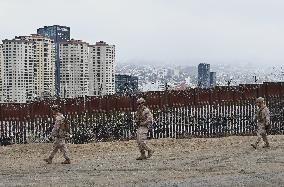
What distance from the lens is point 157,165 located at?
13492 mm

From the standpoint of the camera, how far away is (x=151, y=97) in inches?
899

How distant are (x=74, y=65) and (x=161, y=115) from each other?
98361mm

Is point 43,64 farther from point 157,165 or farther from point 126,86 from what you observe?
point 157,165

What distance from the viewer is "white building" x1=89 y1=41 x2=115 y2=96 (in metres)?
121

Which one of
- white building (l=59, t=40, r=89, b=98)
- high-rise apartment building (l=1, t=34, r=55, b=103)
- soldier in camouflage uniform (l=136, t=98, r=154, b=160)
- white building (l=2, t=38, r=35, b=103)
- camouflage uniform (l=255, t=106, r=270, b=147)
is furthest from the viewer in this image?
white building (l=59, t=40, r=89, b=98)

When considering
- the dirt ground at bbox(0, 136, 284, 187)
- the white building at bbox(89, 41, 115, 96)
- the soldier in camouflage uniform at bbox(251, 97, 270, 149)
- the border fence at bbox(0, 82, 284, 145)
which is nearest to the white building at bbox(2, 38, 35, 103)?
the white building at bbox(89, 41, 115, 96)

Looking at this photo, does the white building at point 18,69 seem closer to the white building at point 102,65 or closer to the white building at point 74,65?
the white building at point 74,65

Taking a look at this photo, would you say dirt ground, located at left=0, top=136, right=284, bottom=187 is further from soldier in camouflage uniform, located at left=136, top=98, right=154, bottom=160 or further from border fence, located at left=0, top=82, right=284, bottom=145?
border fence, located at left=0, top=82, right=284, bottom=145

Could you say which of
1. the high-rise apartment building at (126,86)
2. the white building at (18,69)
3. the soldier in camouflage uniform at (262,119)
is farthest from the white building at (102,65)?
the soldier in camouflage uniform at (262,119)

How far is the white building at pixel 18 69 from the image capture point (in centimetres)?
10569

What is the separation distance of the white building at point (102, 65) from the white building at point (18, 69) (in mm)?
15646

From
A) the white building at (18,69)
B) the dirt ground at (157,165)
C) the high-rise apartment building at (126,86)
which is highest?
the white building at (18,69)

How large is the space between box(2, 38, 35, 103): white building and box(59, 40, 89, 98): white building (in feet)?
25.8

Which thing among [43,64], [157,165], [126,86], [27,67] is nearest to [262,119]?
[157,165]
